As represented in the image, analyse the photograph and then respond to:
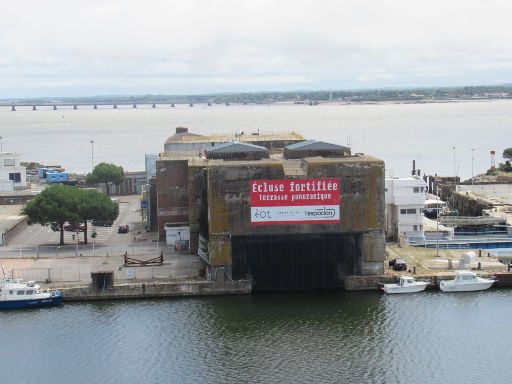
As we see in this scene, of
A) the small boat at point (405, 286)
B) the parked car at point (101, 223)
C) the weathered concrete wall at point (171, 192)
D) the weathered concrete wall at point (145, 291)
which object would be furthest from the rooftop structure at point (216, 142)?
the small boat at point (405, 286)

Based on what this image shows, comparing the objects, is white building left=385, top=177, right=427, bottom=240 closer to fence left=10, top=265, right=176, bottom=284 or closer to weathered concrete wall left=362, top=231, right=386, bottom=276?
weathered concrete wall left=362, top=231, right=386, bottom=276

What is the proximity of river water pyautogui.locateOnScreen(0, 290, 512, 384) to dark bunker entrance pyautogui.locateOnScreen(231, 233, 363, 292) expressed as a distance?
1.47 meters

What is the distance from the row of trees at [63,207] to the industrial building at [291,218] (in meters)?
7.95

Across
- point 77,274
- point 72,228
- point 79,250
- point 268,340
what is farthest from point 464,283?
point 72,228

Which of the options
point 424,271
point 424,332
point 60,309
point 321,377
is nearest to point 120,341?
point 60,309

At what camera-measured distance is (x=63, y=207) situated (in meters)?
57.9

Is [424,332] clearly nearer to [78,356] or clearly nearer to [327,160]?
[327,160]

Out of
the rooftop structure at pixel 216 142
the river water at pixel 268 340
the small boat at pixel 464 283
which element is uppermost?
the rooftop structure at pixel 216 142

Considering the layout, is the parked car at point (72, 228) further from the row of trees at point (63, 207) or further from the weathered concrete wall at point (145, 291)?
the weathered concrete wall at point (145, 291)

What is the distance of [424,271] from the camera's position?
168ft

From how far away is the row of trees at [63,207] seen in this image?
57.8m

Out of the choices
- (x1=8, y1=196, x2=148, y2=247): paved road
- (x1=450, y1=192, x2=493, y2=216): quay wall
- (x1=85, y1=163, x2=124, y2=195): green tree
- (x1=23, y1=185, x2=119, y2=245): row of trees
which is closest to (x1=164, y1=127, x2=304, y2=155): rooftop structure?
(x1=8, y1=196, x2=148, y2=247): paved road

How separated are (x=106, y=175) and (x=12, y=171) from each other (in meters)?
9.22

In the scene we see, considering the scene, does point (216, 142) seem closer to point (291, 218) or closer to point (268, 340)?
point (291, 218)
